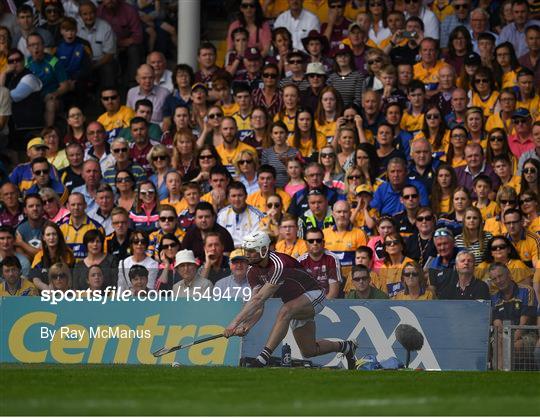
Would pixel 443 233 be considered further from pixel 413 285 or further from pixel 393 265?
pixel 413 285

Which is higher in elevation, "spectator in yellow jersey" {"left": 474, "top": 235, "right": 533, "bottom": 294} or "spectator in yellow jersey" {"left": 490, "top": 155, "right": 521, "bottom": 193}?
"spectator in yellow jersey" {"left": 490, "top": 155, "right": 521, "bottom": 193}

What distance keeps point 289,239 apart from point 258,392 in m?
5.64

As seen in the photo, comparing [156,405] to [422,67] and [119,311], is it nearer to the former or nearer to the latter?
[119,311]

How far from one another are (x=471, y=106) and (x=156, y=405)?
10296 mm

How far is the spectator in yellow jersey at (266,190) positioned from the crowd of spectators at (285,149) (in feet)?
0.09

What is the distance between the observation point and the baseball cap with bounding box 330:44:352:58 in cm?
2106

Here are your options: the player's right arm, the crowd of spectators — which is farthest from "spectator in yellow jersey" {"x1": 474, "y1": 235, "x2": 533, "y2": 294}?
the player's right arm

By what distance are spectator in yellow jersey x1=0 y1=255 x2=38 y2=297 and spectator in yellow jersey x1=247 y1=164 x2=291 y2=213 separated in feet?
12.2

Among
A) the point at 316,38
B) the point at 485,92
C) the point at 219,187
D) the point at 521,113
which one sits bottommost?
the point at 219,187

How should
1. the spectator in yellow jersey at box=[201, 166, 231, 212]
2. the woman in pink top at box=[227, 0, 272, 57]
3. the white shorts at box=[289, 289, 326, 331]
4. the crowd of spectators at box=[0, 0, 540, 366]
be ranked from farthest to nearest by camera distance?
the woman in pink top at box=[227, 0, 272, 57], the spectator in yellow jersey at box=[201, 166, 231, 212], the crowd of spectators at box=[0, 0, 540, 366], the white shorts at box=[289, 289, 326, 331]

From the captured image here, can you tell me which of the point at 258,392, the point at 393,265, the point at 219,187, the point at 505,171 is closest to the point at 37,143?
→ the point at 219,187

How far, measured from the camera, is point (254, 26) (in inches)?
893

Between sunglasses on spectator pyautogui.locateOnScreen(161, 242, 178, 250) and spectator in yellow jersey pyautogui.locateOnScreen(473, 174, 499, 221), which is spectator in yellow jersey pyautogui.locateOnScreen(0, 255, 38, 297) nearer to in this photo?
sunglasses on spectator pyautogui.locateOnScreen(161, 242, 178, 250)

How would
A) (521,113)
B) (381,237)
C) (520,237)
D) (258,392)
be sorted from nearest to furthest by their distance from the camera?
(258,392)
(520,237)
(381,237)
(521,113)
